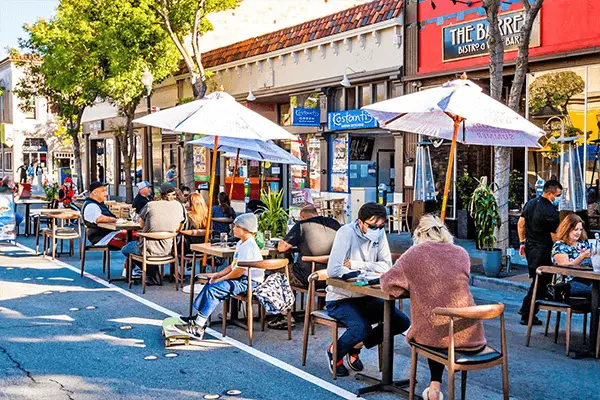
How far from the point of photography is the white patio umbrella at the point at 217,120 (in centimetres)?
949

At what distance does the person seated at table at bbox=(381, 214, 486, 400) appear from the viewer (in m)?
5.30

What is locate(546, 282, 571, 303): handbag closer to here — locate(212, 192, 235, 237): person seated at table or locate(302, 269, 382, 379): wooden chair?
locate(302, 269, 382, 379): wooden chair

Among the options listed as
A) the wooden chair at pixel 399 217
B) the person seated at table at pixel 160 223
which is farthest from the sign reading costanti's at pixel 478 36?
the person seated at table at pixel 160 223

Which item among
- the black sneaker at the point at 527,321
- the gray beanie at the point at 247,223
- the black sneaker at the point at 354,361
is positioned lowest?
the black sneaker at the point at 527,321

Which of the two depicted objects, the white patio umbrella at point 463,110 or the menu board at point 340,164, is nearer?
the white patio umbrella at point 463,110

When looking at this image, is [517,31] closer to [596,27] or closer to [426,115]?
[596,27]

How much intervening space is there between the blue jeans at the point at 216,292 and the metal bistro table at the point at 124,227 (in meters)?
4.05

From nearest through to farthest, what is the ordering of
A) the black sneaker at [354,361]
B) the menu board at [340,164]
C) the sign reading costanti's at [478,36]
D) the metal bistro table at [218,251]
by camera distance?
1. the black sneaker at [354,361]
2. the metal bistro table at [218,251]
3. the sign reading costanti's at [478,36]
4. the menu board at [340,164]

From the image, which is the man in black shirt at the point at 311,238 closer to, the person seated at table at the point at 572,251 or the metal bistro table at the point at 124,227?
the person seated at table at the point at 572,251

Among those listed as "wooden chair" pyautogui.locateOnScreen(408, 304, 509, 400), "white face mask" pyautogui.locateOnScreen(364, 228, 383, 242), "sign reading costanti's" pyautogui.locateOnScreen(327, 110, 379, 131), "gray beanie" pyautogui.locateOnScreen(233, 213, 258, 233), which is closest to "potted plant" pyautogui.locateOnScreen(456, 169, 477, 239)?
"sign reading costanti's" pyautogui.locateOnScreen(327, 110, 379, 131)

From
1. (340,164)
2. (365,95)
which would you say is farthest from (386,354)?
(340,164)

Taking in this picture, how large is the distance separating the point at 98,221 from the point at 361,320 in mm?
7232

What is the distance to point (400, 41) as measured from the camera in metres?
18.8

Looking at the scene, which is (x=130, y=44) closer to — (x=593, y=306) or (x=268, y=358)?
(x=268, y=358)
